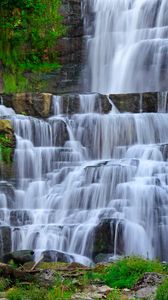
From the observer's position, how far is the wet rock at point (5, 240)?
1390 cm

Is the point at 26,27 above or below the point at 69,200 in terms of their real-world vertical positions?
above

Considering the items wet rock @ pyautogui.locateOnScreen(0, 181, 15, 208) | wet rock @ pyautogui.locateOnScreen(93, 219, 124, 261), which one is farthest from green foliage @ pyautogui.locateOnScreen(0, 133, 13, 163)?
wet rock @ pyautogui.locateOnScreen(93, 219, 124, 261)

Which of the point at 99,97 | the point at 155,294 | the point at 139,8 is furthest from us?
the point at 139,8

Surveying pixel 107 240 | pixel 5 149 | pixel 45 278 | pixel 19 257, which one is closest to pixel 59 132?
pixel 5 149

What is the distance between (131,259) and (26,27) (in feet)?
61.4

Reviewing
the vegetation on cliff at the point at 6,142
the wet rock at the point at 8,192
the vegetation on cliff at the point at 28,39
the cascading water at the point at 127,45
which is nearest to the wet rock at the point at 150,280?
the wet rock at the point at 8,192

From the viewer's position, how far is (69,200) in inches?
613

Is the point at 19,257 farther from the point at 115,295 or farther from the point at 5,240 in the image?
the point at 115,295

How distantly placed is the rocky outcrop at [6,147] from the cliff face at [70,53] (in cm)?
690

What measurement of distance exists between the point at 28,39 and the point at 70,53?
2.03 metres

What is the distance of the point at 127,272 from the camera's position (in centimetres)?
942

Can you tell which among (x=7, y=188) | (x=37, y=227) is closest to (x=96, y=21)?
(x=7, y=188)

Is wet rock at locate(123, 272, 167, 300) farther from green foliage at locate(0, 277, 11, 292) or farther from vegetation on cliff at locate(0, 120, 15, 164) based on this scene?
vegetation on cliff at locate(0, 120, 15, 164)

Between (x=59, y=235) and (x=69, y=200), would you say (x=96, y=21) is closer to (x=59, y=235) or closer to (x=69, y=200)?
(x=69, y=200)
